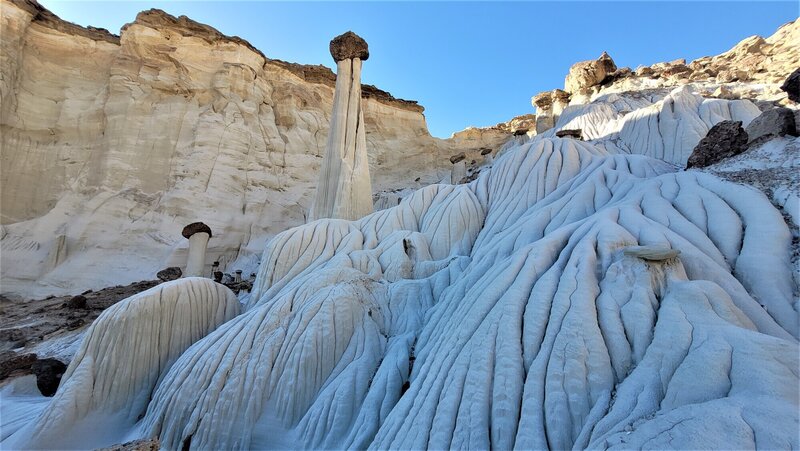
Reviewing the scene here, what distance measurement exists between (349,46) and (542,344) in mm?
16725

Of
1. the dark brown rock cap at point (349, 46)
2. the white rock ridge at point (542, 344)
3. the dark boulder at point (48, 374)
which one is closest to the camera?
the white rock ridge at point (542, 344)

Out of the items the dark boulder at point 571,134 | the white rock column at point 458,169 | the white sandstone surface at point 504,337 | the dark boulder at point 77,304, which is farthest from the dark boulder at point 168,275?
the white rock column at point 458,169

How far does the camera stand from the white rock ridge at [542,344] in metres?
3.53

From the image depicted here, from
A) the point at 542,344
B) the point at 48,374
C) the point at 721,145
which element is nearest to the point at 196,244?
the point at 48,374

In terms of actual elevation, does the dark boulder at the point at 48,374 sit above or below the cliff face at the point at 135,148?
below

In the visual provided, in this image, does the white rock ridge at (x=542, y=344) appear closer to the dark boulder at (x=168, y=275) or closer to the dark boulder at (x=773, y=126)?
the dark boulder at (x=773, y=126)

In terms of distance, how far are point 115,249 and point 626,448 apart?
20.8 meters

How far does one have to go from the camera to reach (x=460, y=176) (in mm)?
26719

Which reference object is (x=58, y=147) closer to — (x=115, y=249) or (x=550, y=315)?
(x=115, y=249)

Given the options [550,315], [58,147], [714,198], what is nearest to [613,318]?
[550,315]

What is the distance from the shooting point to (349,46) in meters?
18.5

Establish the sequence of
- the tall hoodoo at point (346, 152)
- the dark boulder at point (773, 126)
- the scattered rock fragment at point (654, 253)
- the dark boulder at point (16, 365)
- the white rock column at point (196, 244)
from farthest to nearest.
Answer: the tall hoodoo at point (346, 152)
the white rock column at point (196, 244)
the dark boulder at point (16, 365)
the dark boulder at point (773, 126)
the scattered rock fragment at point (654, 253)

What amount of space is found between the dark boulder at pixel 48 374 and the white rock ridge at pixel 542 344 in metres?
2.36

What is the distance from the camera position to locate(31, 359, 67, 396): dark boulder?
8938 mm
